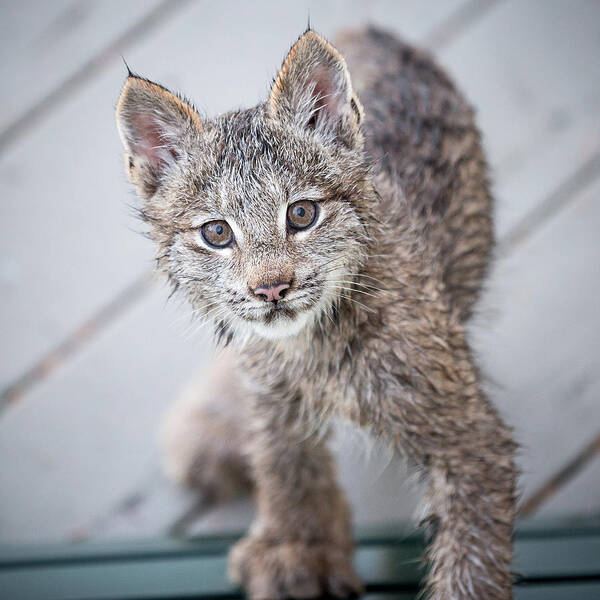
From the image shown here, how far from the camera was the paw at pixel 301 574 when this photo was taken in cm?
155

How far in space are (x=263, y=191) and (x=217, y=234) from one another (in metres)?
0.11

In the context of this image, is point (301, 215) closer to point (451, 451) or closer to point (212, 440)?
point (451, 451)

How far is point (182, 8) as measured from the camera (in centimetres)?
235

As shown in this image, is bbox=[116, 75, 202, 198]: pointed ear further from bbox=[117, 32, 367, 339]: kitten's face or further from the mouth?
the mouth

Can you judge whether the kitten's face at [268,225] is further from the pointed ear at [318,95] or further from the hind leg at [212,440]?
the hind leg at [212,440]

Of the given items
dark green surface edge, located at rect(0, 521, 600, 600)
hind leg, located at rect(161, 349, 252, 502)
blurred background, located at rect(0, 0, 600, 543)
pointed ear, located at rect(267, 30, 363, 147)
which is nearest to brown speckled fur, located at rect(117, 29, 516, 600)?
pointed ear, located at rect(267, 30, 363, 147)

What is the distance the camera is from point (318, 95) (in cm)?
117

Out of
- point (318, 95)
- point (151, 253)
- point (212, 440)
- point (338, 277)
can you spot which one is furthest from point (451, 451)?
point (151, 253)

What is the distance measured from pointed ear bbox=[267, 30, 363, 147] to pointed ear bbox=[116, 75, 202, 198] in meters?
0.15

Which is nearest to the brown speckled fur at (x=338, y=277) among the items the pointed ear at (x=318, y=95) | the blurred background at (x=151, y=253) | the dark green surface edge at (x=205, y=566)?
the pointed ear at (x=318, y=95)

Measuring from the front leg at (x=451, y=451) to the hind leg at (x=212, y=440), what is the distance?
0.73m

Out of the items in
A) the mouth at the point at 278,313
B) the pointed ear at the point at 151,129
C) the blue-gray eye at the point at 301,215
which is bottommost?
the mouth at the point at 278,313

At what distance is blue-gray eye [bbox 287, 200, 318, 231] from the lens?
1.12 meters

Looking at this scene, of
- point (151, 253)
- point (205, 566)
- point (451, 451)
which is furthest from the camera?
point (151, 253)
